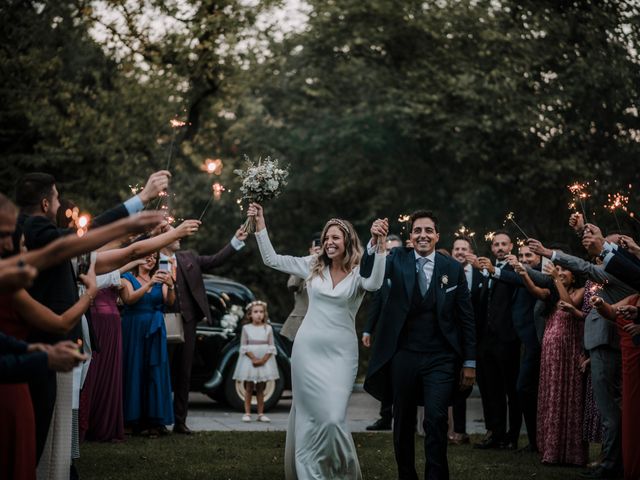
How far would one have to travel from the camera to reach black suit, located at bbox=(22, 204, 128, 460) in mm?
5461

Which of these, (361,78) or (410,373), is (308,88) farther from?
(410,373)

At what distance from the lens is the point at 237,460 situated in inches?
377

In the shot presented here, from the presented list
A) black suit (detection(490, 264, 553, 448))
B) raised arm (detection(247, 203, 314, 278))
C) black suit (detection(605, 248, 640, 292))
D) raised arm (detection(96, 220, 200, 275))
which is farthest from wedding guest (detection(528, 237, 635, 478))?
raised arm (detection(96, 220, 200, 275))

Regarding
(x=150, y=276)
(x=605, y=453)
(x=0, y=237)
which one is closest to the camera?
(x=0, y=237)

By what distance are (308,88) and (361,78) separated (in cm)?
199

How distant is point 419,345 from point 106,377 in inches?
181

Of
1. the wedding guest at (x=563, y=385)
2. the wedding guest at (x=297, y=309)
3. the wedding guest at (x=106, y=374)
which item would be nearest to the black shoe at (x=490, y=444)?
the wedding guest at (x=563, y=385)

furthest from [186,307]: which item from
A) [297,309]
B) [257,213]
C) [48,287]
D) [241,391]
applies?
[48,287]

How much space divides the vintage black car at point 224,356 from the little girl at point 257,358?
825 mm

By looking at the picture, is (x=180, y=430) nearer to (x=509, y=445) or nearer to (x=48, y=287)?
(x=509, y=445)

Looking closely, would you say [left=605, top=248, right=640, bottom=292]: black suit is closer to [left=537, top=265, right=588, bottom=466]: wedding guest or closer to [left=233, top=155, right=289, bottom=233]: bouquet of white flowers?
[left=537, top=265, right=588, bottom=466]: wedding guest

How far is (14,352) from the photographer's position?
4551mm

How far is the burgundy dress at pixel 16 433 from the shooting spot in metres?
4.83

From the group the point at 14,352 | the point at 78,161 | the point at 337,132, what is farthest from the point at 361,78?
the point at 14,352
